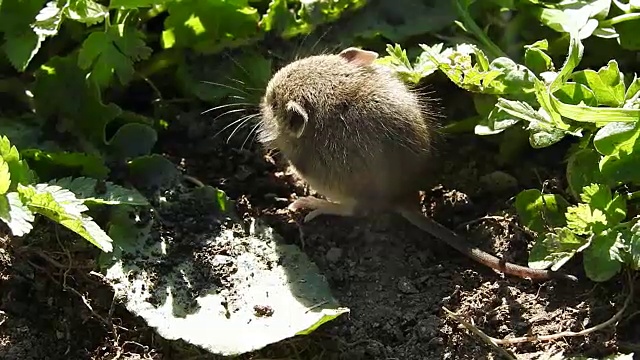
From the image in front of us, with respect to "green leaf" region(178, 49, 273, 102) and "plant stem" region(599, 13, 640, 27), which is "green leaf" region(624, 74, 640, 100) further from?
"green leaf" region(178, 49, 273, 102)

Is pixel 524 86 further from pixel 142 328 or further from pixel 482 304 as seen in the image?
pixel 142 328

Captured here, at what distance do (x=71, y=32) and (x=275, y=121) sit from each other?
946 mm

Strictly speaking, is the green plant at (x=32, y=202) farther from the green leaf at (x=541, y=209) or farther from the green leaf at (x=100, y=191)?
the green leaf at (x=541, y=209)

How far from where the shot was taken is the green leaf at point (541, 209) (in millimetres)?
3062

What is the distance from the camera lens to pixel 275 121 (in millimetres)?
3504

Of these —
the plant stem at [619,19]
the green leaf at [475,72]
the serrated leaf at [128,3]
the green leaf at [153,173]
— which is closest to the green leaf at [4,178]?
the green leaf at [153,173]

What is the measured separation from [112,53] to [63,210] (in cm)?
86

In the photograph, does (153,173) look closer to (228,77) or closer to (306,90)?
(228,77)

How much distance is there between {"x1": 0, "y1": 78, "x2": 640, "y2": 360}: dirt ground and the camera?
9.48ft

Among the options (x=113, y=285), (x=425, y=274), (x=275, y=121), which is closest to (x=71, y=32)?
(x=275, y=121)

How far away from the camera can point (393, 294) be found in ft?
9.99

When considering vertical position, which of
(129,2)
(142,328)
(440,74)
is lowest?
(142,328)

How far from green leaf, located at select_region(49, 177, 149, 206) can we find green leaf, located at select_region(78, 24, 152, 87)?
483 millimetres

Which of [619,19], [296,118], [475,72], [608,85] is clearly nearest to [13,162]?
[296,118]
